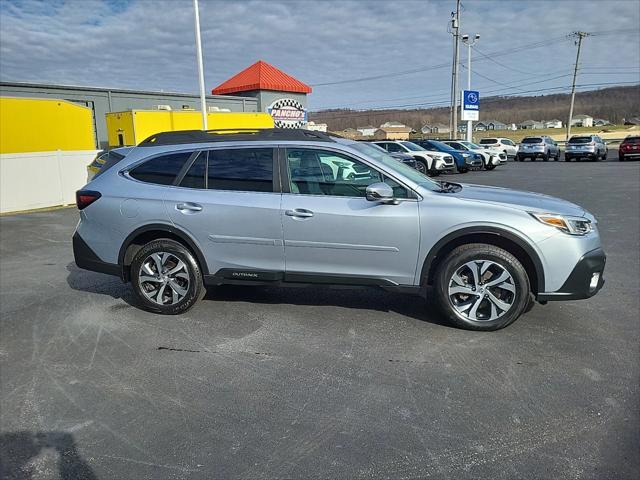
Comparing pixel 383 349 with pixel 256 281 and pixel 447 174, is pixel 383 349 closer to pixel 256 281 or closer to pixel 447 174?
pixel 256 281

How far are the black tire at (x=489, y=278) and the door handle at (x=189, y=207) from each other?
7.53ft

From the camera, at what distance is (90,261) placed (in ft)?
16.6

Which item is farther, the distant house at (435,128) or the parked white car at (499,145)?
the distant house at (435,128)

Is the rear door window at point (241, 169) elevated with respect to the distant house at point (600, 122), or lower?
lower

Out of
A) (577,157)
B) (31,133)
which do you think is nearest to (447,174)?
(577,157)

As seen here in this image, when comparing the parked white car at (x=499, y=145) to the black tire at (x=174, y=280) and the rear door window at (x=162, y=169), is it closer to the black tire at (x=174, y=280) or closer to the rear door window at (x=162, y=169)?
the rear door window at (x=162, y=169)

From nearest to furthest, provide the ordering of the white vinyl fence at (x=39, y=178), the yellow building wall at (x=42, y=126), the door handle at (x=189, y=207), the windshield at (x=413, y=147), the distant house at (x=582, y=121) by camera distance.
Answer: the door handle at (x=189, y=207) < the white vinyl fence at (x=39, y=178) < the yellow building wall at (x=42, y=126) < the windshield at (x=413, y=147) < the distant house at (x=582, y=121)

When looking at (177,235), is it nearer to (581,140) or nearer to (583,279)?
(583,279)

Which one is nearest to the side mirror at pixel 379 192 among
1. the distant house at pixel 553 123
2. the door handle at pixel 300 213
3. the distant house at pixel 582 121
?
the door handle at pixel 300 213

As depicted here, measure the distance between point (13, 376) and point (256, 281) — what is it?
6.78 feet

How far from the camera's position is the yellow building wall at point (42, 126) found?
13.3 meters

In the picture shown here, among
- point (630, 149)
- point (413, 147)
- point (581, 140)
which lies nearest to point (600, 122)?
point (581, 140)

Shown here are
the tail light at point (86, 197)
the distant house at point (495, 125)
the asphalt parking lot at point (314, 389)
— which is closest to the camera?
the asphalt parking lot at point (314, 389)

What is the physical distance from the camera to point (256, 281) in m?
4.66
